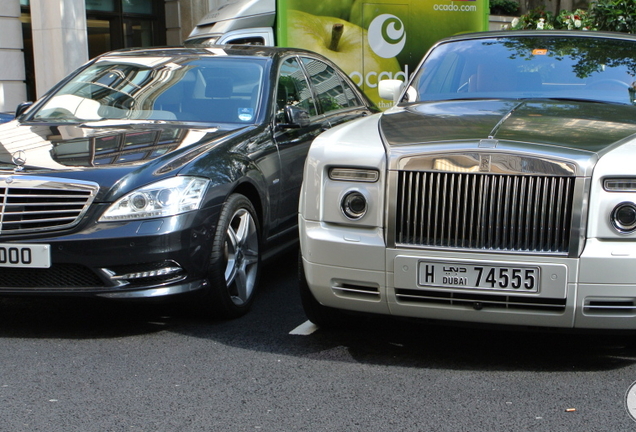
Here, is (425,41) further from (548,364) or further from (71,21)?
(548,364)

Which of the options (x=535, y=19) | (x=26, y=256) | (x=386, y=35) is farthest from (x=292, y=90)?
(x=535, y=19)

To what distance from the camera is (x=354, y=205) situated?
4.20 m

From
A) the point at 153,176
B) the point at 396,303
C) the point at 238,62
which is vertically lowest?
the point at 396,303

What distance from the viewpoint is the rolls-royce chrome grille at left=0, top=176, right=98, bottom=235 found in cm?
A: 464

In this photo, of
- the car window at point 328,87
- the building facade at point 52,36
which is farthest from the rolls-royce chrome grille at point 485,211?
the building facade at point 52,36

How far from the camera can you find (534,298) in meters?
3.96

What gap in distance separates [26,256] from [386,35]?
981 centimetres

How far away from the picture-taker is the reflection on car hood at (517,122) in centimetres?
414

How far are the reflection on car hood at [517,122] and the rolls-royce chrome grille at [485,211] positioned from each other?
0.71 ft

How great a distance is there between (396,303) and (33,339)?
207 centimetres

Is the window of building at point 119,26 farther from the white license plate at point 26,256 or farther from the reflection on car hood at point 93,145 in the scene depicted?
the white license plate at point 26,256

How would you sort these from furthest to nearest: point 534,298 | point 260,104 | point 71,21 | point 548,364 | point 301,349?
point 71,21 < point 260,104 < point 301,349 < point 548,364 < point 534,298

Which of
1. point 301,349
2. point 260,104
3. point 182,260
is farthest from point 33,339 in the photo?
point 260,104

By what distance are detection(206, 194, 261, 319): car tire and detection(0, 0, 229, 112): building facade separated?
10.5m
